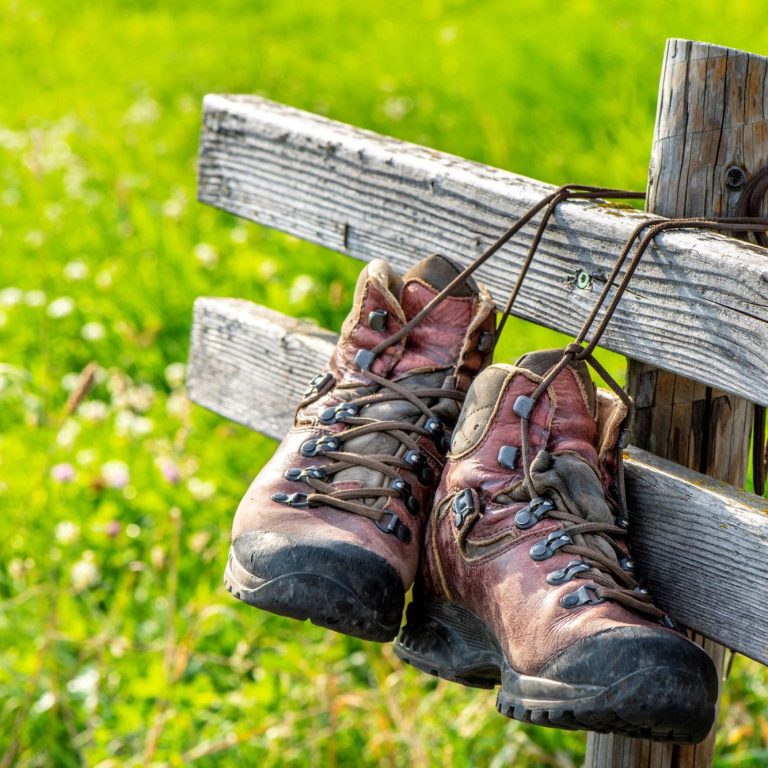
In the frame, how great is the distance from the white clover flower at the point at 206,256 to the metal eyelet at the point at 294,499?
259cm

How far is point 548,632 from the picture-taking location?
1.28 m

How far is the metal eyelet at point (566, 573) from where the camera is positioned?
130 centimetres

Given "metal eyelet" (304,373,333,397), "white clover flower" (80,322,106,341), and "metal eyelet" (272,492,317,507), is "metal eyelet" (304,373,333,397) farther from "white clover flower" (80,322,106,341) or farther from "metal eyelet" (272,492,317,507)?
"white clover flower" (80,322,106,341)

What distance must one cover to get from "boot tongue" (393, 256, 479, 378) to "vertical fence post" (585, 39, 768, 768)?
261 mm

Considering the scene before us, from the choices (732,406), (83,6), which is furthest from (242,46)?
(732,406)

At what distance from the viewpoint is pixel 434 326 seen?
163cm

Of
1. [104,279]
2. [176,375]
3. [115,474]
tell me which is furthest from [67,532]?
[104,279]

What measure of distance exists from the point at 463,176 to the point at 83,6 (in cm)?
772

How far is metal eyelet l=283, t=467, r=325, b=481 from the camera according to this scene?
1514 mm

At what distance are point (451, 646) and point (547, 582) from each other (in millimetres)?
204

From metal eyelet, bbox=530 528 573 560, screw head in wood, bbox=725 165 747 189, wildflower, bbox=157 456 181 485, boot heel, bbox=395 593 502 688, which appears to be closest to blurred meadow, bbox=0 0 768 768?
wildflower, bbox=157 456 181 485

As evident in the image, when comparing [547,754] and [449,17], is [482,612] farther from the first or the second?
[449,17]

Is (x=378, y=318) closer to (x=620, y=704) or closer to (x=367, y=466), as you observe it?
(x=367, y=466)

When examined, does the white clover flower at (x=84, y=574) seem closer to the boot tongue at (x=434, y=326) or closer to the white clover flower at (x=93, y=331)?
the white clover flower at (x=93, y=331)
